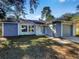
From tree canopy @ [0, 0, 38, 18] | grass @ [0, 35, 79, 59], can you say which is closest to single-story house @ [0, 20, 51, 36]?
grass @ [0, 35, 79, 59]

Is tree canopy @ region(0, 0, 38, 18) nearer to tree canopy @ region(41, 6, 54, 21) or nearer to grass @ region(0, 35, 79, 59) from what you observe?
grass @ region(0, 35, 79, 59)

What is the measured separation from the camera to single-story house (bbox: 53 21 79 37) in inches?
992

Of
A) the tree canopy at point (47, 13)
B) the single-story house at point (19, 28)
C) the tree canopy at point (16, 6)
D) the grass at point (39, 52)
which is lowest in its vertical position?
the grass at point (39, 52)

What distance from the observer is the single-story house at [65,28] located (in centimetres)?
2520

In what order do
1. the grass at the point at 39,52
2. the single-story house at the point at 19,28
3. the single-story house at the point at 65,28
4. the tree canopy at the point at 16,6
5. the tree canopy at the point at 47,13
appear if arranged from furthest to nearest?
1. the tree canopy at the point at 47,13
2. the single-story house at the point at 19,28
3. the single-story house at the point at 65,28
4. the tree canopy at the point at 16,6
5. the grass at the point at 39,52

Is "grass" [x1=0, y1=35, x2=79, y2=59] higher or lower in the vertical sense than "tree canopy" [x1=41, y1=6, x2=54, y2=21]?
lower

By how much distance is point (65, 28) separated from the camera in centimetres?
2594

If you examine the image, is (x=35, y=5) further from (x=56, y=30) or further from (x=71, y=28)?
(x=71, y=28)

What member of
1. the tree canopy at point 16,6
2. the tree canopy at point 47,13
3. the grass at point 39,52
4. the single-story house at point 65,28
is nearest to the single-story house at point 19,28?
the single-story house at point 65,28

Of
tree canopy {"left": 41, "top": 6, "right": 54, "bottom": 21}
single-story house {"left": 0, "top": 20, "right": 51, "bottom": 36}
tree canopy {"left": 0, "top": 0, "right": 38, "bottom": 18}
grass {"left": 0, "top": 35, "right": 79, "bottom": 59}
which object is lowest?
grass {"left": 0, "top": 35, "right": 79, "bottom": 59}

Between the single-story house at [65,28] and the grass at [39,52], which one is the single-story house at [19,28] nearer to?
the single-story house at [65,28]

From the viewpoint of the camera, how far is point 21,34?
27031mm

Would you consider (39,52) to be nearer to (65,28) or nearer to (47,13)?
(65,28)

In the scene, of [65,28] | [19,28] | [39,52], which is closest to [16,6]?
[39,52]
